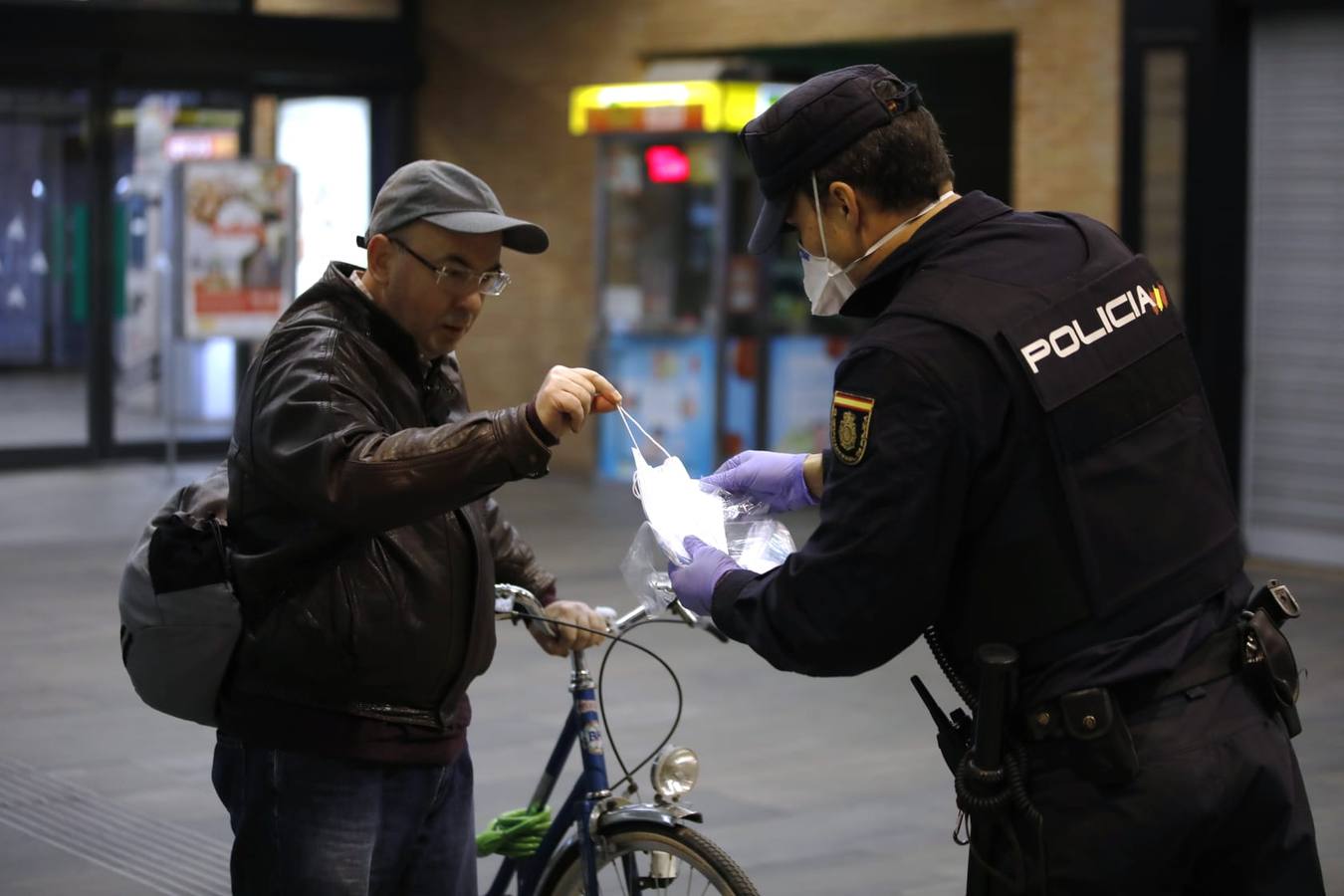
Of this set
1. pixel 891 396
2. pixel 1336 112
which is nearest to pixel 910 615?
pixel 891 396

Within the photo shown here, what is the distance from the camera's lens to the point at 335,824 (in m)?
3.26

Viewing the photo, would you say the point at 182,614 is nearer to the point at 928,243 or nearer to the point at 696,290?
the point at 928,243

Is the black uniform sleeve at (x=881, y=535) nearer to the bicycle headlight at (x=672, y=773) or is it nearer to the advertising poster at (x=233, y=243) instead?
the bicycle headlight at (x=672, y=773)

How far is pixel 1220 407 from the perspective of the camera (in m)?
11.1

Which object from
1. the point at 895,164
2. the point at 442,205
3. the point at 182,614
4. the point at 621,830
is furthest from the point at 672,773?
the point at 895,164

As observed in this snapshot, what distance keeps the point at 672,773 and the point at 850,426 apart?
1.43 metres

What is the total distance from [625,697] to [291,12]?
920cm

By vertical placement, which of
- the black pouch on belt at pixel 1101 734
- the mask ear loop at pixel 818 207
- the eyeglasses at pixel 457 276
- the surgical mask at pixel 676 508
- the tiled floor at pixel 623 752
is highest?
the mask ear loop at pixel 818 207

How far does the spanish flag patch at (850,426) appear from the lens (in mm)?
2566

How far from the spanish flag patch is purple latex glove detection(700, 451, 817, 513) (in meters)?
0.69

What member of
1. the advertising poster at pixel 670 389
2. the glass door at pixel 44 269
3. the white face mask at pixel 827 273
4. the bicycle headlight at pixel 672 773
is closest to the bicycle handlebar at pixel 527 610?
the bicycle headlight at pixel 672 773

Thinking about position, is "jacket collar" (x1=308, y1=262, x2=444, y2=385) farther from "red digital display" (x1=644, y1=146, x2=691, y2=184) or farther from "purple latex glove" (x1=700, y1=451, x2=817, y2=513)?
"red digital display" (x1=644, y1=146, x2=691, y2=184)

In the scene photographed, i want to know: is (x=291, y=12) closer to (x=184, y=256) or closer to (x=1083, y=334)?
(x=184, y=256)

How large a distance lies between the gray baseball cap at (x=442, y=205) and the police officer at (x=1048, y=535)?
700 millimetres
